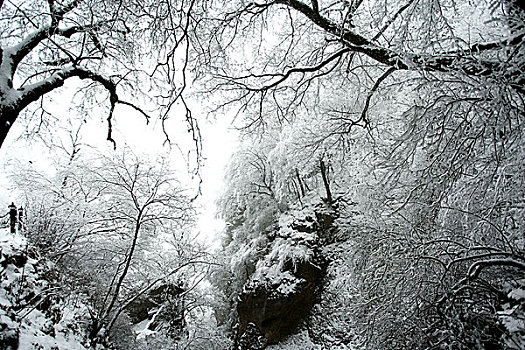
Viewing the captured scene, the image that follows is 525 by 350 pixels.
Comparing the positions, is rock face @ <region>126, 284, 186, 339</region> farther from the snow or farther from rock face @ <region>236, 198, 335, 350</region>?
the snow

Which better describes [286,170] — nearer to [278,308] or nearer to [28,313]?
[278,308]

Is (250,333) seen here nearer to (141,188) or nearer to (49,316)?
(141,188)

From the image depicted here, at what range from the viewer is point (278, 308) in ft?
31.8

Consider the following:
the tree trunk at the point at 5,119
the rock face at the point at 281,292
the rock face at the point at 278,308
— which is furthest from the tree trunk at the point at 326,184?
the tree trunk at the point at 5,119

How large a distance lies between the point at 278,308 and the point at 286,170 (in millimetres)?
5679

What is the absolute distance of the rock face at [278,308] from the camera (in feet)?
31.8

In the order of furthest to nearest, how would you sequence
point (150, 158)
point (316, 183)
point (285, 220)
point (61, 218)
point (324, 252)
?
point (316, 183)
point (285, 220)
point (324, 252)
point (150, 158)
point (61, 218)

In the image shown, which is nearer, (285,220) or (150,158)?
(150,158)

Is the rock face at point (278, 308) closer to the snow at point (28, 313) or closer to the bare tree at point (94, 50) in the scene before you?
the snow at point (28, 313)

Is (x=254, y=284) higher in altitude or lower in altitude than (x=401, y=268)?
lower

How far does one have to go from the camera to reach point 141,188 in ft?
26.8

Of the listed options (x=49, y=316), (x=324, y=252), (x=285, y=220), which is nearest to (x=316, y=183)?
(x=285, y=220)

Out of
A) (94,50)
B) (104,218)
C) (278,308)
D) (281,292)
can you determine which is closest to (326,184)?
(281,292)

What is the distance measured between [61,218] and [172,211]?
258cm
